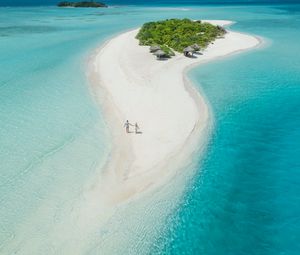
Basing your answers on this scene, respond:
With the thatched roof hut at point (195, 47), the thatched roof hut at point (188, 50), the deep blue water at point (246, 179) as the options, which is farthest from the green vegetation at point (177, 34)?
the deep blue water at point (246, 179)

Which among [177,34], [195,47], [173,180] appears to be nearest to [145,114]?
[173,180]

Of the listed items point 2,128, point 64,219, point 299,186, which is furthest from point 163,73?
point 64,219

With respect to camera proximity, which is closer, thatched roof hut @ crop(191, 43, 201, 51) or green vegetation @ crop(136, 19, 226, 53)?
thatched roof hut @ crop(191, 43, 201, 51)

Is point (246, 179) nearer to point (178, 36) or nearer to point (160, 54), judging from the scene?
point (160, 54)

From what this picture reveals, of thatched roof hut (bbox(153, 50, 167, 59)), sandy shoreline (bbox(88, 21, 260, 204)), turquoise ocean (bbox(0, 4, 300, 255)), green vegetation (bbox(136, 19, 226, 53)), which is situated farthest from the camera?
green vegetation (bbox(136, 19, 226, 53))

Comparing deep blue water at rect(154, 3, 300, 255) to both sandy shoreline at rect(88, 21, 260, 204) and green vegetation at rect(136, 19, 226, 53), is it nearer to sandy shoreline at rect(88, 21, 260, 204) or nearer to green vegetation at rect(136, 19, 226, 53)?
sandy shoreline at rect(88, 21, 260, 204)

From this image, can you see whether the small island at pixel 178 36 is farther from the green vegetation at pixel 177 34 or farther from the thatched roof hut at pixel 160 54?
the thatched roof hut at pixel 160 54

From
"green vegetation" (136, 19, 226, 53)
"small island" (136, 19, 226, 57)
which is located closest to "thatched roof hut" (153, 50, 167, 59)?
"small island" (136, 19, 226, 57)
